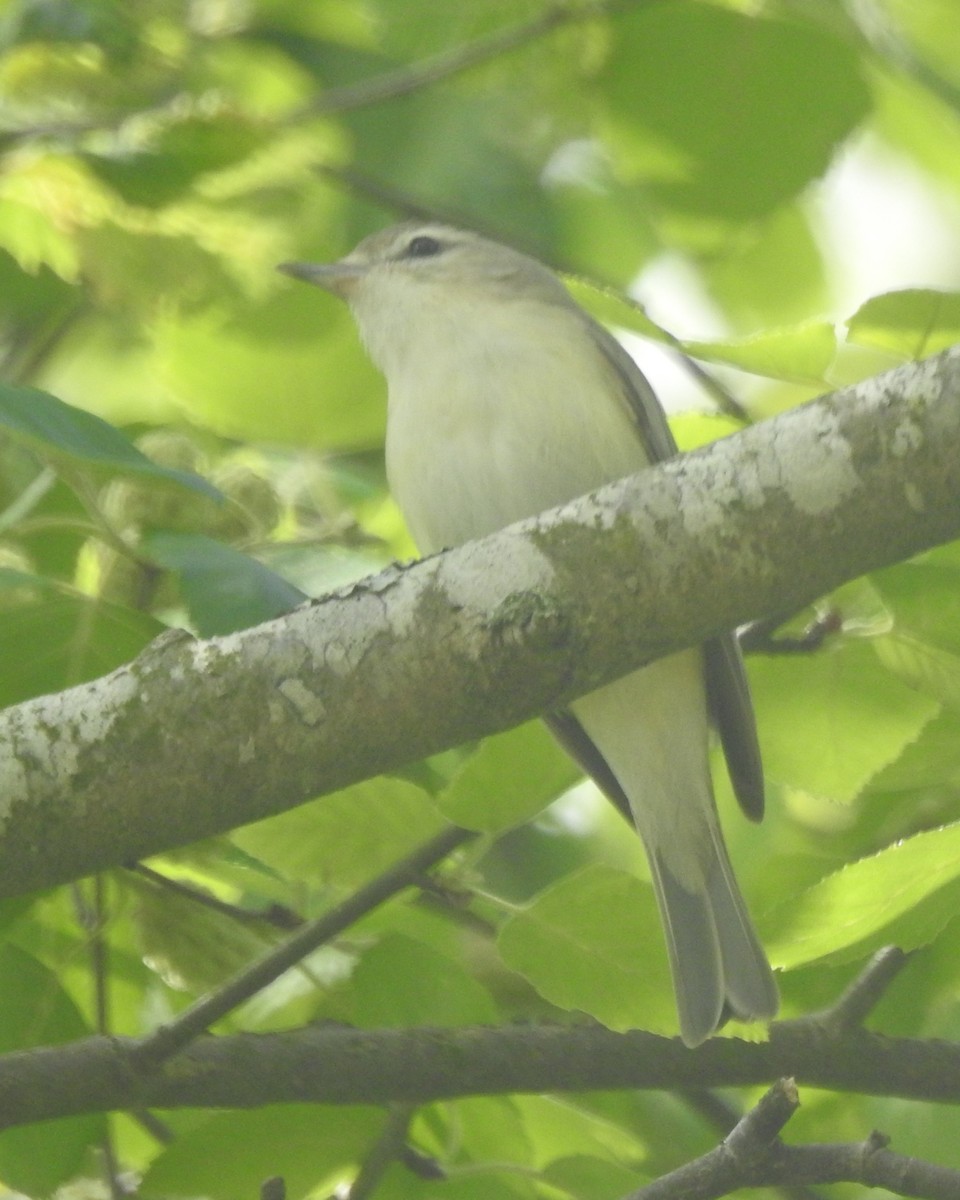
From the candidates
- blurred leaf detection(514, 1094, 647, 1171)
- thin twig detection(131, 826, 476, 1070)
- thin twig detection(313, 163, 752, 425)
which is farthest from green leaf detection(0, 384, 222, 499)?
thin twig detection(313, 163, 752, 425)

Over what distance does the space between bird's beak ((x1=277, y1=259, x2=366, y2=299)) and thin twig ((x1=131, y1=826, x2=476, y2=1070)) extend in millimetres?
1476

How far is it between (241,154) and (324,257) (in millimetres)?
814

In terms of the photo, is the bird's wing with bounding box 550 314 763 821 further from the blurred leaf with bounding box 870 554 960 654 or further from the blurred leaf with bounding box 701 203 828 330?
the blurred leaf with bounding box 701 203 828 330

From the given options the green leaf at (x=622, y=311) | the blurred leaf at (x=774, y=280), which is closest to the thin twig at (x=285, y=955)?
the green leaf at (x=622, y=311)

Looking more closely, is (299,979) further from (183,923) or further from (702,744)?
(702,744)

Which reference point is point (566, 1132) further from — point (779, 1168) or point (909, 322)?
point (909, 322)

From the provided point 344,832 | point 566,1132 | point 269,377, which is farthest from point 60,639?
point 566,1132

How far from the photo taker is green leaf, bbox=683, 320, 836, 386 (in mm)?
2359

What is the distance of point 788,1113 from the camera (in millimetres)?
2148

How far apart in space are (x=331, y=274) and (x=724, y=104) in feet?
2.97

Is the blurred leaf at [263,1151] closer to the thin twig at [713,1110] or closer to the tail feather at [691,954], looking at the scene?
the tail feather at [691,954]

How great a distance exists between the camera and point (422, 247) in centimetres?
389

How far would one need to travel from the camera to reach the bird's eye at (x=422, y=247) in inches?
152

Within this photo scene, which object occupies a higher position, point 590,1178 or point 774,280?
point 774,280
